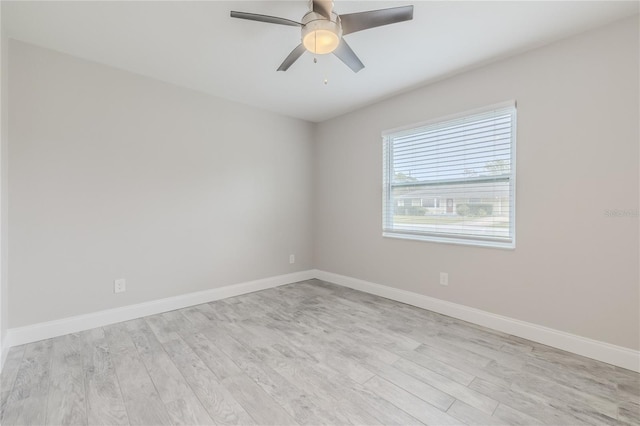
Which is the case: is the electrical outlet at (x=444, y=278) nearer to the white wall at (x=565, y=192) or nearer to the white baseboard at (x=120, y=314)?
the white wall at (x=565, y=192)

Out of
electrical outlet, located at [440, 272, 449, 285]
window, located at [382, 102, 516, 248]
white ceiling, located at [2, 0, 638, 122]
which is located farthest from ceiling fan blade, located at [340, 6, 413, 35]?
electrical outlet, located at [440, 272, 449, 285]

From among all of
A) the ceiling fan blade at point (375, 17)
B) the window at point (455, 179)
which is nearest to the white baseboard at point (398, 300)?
the window at point (455, 179)

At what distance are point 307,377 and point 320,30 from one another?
7.26 ft

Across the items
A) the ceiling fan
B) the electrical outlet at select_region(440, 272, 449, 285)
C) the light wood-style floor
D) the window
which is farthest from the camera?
the electrical outlet at select_region(440, 272, 449, 285)

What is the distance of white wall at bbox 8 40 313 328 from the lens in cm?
236

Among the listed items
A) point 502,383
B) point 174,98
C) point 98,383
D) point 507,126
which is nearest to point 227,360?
point 98,383

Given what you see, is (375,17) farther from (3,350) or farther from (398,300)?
(3,350)

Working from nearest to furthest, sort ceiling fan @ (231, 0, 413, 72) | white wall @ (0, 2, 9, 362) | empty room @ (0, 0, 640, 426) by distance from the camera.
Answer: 1. ceiling fan @ (231, 0, 413, 72)
2. empty room @ (0, 0, 640, 426)
3. white wall @ (0, 2, 9, 362)

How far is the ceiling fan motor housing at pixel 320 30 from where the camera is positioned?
1.66 metres

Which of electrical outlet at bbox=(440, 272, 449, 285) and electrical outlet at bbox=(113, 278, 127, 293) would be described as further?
electrical outlet at bbox=(440, 272, 449, 285)

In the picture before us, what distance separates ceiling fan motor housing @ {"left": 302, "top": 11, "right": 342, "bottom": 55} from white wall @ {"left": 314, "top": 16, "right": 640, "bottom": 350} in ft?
5.63

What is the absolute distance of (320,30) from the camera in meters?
1.68

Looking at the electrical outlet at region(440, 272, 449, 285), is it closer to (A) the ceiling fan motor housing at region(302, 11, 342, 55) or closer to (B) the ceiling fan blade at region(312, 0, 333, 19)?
(A) the ceiling fan motor housing at region(302, 11, 342, 55)

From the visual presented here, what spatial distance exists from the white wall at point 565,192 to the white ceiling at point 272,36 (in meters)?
0.23
